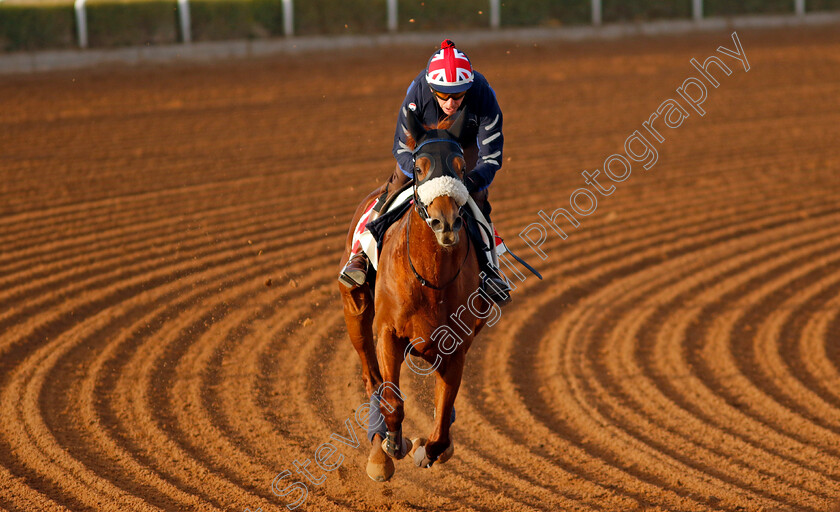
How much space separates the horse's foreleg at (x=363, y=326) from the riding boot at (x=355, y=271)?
23 cm

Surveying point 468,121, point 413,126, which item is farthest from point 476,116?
point 413,126

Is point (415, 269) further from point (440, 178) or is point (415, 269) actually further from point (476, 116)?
point (476, 116)

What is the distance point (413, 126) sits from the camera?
4.73 metres

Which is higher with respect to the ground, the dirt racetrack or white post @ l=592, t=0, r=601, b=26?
white post @ l=592, t=0, r=601, b=26

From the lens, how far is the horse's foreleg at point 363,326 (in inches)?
239

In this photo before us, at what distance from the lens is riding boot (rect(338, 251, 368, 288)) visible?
5691mm

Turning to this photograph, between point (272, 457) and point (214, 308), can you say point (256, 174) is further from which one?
point (272, 457)

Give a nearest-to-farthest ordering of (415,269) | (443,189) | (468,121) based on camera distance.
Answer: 1. (443,189)
2. (468,121)
3. (415,269)

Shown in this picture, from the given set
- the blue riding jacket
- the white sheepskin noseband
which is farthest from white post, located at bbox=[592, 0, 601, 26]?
the white sheepskin noseband

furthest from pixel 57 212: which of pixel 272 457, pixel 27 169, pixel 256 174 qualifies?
pixel 272 457

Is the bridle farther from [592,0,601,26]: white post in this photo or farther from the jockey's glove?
[592,0,601,26]: white post

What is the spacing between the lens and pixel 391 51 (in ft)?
80.7

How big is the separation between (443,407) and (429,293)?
2.53 ft

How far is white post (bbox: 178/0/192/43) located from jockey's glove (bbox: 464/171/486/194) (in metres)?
20.2
